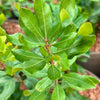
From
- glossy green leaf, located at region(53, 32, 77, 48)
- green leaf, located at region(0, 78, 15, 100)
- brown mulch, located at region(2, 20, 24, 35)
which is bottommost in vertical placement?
green leaf, located at region(0, 78, 15, 100)

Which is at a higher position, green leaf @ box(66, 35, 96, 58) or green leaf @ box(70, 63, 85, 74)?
green leaf @ box(66, 35, 96, 58)

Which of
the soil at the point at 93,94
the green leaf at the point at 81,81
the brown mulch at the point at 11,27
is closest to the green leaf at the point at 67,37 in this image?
the green leaf at the point at 81,81

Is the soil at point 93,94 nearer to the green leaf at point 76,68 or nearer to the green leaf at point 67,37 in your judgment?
the green leaf at point 76,68

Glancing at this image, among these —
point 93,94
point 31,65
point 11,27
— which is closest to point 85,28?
point 31,65

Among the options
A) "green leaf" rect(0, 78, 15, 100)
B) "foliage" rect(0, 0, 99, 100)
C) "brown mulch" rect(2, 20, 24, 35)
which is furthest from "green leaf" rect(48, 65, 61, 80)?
"brown mulch" rect(2, 20, 24, 35)

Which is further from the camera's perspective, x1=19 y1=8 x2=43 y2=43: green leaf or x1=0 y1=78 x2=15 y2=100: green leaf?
x1=0 y1=78 x2=15 y2=100: green leaf

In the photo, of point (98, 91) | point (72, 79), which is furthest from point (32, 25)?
point (98, 91)

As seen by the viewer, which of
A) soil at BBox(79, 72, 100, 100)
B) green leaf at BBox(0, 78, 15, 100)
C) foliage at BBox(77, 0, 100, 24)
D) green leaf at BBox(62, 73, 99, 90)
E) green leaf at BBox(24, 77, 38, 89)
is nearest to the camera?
green leaf at BBox(62, 73, 99, 90)

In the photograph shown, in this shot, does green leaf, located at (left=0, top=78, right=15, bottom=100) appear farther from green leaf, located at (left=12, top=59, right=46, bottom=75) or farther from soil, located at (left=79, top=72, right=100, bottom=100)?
soil, located at (left=79, top=72, right=100, bottom=100)
